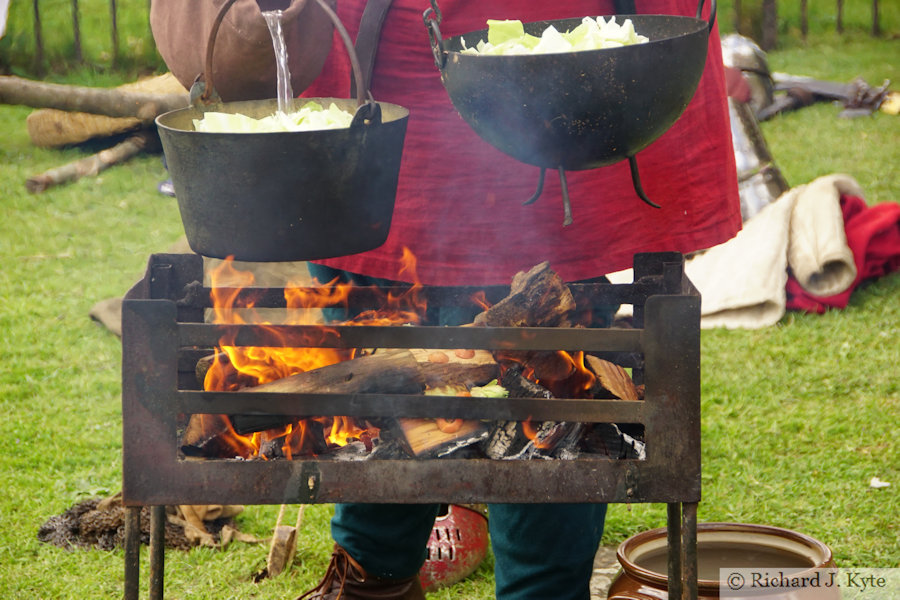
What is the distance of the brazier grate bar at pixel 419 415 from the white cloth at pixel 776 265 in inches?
131

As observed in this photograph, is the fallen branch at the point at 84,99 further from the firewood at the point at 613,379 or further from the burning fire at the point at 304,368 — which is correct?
the firewood at the point at 613,379

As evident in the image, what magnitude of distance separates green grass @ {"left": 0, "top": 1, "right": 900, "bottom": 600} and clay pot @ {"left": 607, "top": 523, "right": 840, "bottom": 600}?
0.73m

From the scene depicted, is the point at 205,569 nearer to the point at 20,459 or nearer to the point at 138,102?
the point at 20,459

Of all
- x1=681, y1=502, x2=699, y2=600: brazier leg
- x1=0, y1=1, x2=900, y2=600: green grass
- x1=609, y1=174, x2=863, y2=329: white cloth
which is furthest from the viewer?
x1=609, y1=174, x2=863, y2=329: white cloth

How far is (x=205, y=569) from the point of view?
10.6 feet

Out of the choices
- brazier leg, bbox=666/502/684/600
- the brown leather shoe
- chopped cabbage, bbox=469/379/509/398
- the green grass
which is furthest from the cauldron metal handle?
the green grass

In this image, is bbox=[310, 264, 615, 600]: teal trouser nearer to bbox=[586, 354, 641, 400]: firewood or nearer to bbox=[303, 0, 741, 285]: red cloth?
bbox=[303, 0, 741, 285]: red cloth

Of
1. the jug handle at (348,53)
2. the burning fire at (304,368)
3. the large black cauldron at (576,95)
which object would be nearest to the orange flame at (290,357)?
the burning fire at (304,368)

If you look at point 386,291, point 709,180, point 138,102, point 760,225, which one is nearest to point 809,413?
point 760,225

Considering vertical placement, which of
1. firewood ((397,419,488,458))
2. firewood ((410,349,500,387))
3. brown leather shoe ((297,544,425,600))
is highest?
firewood ((410,349,500,387))

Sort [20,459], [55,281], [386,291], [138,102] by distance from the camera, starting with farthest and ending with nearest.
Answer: [138,102]
[55,281]
[20,459]
[386,291]

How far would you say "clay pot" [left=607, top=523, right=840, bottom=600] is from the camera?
2.33 metres

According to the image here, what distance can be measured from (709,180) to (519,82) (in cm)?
91

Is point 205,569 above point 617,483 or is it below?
below
